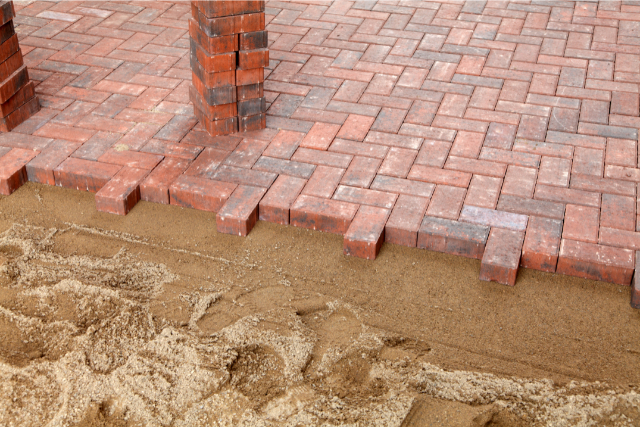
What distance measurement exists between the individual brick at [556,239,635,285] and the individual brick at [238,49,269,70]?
7.34ft

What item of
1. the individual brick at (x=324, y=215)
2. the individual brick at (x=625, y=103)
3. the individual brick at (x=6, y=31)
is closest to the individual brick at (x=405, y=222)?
the individual brick at (x=324, y=215)

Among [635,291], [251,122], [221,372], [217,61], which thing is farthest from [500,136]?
[221,372]

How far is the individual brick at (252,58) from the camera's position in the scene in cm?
439

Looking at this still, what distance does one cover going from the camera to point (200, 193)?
411 cm

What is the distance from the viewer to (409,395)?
2908 mm

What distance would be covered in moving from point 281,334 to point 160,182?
148cm

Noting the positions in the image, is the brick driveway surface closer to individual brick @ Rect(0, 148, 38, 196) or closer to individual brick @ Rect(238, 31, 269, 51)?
individual brick @ Rect(0, 148, 38, 196)

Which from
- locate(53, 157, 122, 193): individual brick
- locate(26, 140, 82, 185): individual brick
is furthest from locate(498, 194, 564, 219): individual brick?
locate(26, 140, 82, 185): individual brick

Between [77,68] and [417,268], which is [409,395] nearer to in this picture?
[417,268]

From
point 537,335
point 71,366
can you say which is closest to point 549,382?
point 537,335

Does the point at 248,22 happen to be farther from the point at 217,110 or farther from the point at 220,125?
the point at 220,125

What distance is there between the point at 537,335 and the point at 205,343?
1617mm

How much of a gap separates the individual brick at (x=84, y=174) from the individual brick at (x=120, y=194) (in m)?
0.08

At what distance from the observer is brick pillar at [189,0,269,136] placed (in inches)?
166
